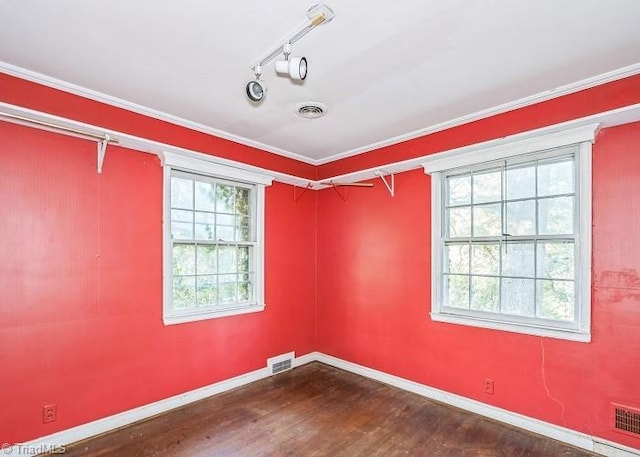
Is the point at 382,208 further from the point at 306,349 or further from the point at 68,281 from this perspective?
the point at 68,281

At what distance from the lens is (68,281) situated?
2455 millimetres

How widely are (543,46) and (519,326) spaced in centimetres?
204

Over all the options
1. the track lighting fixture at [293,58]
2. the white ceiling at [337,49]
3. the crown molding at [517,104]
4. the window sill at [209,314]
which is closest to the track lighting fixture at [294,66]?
the track lighting fixture at [293,58]

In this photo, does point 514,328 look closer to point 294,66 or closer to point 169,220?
point 294,66

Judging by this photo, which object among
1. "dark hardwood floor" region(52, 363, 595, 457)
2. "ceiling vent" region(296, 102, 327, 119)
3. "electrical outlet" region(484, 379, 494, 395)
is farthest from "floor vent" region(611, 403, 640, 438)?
"ceiling vent" region(296, 102, 327, 119)

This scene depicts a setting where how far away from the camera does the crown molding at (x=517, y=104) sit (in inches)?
87.6

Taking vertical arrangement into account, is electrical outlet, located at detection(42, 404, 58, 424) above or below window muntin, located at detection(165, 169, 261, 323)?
below

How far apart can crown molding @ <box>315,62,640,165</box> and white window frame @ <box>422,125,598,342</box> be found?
0.30 m

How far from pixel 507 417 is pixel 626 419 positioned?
0.77 meters

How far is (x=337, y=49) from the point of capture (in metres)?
1.99

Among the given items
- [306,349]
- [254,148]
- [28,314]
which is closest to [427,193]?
[254,148]

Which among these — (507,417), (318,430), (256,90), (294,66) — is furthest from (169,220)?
(507,417)

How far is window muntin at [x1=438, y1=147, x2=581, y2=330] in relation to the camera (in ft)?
8.41

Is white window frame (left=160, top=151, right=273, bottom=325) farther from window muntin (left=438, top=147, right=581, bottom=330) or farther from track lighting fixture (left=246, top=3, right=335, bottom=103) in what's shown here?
window muntin (left=438, top=147, right=581, bottom=330)
